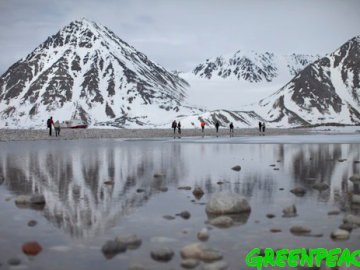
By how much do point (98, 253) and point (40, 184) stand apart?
1007 centimetres

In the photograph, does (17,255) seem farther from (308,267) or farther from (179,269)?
(308,267)

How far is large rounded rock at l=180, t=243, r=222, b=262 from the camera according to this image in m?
8.53

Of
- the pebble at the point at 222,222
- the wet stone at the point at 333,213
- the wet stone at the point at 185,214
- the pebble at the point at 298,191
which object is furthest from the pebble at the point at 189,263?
the pebble at the point at 298,191

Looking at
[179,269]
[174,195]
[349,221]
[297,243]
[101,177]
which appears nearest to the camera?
[179,269]

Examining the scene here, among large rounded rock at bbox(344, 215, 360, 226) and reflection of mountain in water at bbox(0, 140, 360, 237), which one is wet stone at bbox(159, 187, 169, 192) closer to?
reflection of mountain in water at bbox(0, 140, 360, 237)

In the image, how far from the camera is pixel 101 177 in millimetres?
20484

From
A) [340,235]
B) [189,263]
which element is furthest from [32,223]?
[340,235]

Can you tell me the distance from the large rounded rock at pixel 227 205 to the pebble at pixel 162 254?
3729mm

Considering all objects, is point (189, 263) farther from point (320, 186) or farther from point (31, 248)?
point (320, 186)

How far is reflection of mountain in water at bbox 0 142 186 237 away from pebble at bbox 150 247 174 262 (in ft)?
7.30

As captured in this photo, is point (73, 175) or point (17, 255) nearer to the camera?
point (17, 255)

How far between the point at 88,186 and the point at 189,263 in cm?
1017

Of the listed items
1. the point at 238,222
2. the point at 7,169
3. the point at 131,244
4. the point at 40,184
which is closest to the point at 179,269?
the point at 131,244

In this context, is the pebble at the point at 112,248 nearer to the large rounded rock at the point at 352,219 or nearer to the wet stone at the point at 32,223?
the wet stone at the point at 32,223
